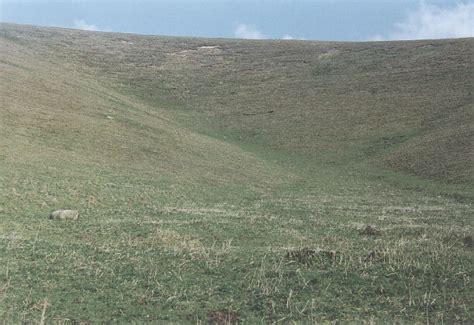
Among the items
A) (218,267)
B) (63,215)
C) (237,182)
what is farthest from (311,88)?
(218,267)

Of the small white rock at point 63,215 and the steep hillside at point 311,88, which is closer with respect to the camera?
the small white rock at point 63,215

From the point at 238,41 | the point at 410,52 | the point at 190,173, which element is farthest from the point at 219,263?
the point at 238,41

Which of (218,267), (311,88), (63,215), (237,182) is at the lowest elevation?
(237,182)

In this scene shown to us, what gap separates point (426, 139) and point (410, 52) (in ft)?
139

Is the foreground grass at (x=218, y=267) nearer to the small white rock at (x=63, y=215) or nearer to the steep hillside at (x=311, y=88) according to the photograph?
the small white rock at (x=63, y=215)

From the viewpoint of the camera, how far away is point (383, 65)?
80.3 meters

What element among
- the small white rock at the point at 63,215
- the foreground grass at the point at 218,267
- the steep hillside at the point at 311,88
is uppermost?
the steep hillside at the point at 311,88

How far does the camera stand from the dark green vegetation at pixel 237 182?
463 inches

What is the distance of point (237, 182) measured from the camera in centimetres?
3572

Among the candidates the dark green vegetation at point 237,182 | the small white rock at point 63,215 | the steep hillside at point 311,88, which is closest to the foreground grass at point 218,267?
the dark green vegetation at point 237,182

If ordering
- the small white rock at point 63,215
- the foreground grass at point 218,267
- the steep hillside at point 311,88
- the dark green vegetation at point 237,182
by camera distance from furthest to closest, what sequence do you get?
the steep hillside at point 311,88
the small white rock at point 63,215
the dark green vegetation at point 237,182
the foreground grass at point 218,267

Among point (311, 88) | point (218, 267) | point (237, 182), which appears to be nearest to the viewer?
point (218, 267)

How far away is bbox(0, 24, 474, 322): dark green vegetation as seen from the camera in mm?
11766

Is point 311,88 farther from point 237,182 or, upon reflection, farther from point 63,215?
point 63,215
